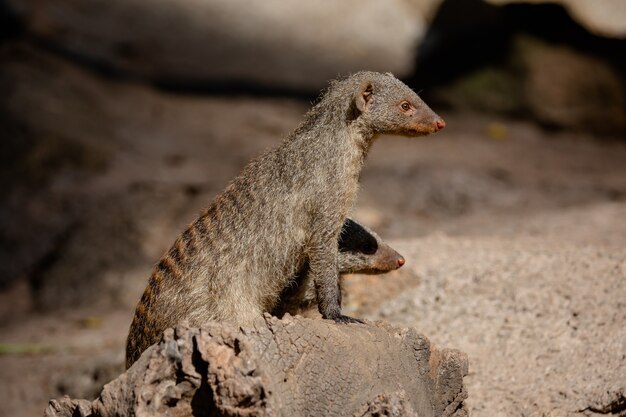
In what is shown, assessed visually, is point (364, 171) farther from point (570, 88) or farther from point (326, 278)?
point (326, 278)

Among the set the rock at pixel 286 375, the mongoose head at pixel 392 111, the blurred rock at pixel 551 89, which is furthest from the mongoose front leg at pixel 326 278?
the blurred rock at pixel 551 89

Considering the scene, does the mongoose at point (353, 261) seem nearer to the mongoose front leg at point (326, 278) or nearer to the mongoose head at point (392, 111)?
the mongoose front leg at point (326, 278)

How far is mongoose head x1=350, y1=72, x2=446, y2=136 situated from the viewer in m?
3.81

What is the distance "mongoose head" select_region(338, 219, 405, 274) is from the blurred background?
54 centimetres

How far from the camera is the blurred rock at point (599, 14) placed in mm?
8836

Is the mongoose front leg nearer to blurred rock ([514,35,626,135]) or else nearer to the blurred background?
the blurred background

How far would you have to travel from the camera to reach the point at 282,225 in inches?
148

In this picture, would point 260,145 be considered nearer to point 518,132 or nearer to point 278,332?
point 518,132

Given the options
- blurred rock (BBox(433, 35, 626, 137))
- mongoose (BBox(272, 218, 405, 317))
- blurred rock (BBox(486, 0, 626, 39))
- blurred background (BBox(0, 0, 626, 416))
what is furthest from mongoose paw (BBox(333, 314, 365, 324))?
blurred rock (BBox(486, 0, 626, 39))

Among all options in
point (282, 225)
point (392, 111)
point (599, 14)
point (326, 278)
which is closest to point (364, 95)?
point (392, 111)

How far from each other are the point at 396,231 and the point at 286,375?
412 cm

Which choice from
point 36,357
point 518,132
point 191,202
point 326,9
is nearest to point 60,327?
point 36,357

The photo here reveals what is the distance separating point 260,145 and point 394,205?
1931 millimetres

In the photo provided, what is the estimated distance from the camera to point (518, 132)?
9.16m
